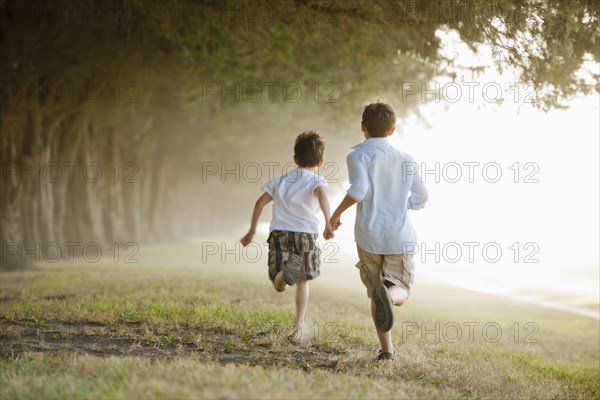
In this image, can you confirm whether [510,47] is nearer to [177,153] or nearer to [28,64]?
[28,64]

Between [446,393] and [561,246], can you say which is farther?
[561,246]

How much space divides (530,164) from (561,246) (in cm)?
3388

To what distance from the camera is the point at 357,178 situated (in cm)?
614

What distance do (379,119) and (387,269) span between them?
141cm

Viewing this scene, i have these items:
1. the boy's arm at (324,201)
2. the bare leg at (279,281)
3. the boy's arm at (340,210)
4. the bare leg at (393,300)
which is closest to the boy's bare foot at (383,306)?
the bare leg at (393,300)

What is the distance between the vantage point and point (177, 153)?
122 feet

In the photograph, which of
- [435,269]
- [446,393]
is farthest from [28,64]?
[435,269]

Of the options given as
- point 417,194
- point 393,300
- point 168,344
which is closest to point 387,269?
point 393,300

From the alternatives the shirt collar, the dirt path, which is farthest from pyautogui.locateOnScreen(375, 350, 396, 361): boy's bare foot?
the shirt collar

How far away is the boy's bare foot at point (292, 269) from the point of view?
6887 millimetres

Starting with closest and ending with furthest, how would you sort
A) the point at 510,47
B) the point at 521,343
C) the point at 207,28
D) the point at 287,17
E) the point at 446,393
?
the point at 446,393 < the point at 510,47 < the point at 287,17 < the point at 521,343 < the point at 207,28

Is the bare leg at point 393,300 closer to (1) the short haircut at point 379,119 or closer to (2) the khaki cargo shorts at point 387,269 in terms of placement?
(2) the khaki cargo shorts at point 387,269

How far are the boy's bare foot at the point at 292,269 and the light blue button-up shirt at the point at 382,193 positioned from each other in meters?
0.94

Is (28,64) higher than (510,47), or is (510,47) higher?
(28,64)
